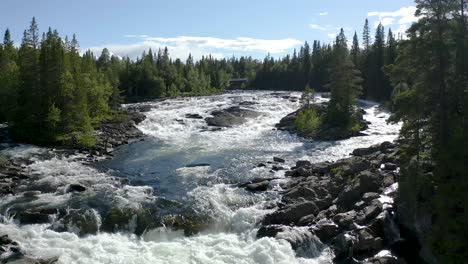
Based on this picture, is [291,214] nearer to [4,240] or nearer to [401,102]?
[401,102]

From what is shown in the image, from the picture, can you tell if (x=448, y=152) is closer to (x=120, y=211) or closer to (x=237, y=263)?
(x=237, y=263)

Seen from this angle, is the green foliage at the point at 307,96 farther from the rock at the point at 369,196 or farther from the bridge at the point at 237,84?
the bridge at the point at 237,84

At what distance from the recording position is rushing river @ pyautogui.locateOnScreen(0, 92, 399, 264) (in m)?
20.8

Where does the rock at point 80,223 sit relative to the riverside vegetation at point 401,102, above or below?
below

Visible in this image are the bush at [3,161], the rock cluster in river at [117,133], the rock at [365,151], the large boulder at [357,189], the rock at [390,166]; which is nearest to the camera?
the large boulder at [357,189]

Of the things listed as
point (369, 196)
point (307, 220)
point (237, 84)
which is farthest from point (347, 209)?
point (237, 84)

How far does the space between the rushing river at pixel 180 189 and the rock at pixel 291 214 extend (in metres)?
0.83

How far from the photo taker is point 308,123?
192ft

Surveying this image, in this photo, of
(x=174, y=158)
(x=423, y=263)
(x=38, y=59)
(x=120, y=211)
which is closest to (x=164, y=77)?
(x=38, y=59)

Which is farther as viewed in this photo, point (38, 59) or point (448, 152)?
point (38, 59)

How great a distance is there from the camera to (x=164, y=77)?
128000 mm

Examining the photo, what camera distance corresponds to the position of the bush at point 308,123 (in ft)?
189

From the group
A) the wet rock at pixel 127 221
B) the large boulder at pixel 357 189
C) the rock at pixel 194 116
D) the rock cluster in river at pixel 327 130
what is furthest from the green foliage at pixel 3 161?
the rock cluster in river at pixel 327 130

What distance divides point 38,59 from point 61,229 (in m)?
32.3
